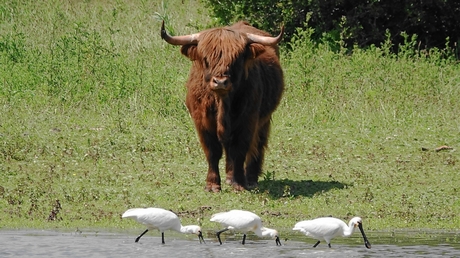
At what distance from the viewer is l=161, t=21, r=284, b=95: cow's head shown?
10.0 meters

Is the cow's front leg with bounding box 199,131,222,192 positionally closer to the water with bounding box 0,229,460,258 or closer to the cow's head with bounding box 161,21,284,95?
the cow's head with bounding box 161,21,284,95

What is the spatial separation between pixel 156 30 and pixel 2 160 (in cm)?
759

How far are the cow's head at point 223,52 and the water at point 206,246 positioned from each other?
1915 millimetres

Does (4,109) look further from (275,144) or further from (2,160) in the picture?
(275,144)

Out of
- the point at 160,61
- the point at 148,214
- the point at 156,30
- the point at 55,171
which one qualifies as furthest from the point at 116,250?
the point at 156,30

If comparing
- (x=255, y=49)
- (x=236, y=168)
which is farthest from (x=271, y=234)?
(x=255, y=49)

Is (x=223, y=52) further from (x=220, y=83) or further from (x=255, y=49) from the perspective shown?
(x=255, y=49)

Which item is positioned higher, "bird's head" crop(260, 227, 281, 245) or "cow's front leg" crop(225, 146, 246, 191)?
"cow's front leg" crop(225, 146, 246, 191)

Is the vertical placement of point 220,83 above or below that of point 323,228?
above

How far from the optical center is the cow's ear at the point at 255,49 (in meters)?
10.5

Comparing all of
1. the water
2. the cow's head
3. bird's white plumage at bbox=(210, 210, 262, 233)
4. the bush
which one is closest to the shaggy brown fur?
the cow's head

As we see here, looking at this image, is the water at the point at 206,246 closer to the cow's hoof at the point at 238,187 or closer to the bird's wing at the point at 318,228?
the bird's wing at the point at 318,228

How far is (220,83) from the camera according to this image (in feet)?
32.6

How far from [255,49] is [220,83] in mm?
823
